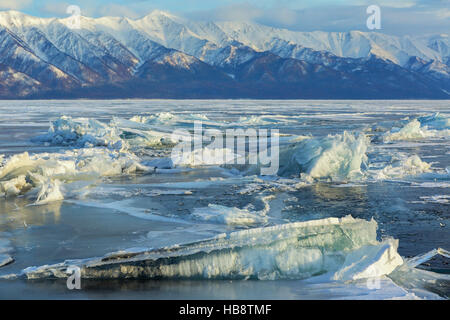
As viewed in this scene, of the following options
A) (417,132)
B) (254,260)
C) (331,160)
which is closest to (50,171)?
(331,160)

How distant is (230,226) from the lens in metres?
7.73

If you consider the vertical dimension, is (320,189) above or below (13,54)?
below

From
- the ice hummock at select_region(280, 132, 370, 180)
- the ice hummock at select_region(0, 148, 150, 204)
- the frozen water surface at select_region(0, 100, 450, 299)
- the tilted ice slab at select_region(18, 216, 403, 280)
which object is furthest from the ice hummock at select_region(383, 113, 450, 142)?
the tilted ice slab at select_region(18, 216, 403, 280)

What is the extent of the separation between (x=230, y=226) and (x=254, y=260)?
1940 mm

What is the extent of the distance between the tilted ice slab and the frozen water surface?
12mm

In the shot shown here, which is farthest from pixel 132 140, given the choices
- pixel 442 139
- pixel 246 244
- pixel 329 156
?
pixel 246 244

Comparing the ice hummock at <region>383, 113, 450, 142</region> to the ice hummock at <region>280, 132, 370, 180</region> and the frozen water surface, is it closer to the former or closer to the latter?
the frozen water surface

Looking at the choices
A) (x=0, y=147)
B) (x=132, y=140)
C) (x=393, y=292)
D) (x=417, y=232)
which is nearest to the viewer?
(x=393, y=292)

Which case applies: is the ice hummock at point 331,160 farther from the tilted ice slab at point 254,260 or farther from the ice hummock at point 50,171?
the tilted ice slab at point 254,260

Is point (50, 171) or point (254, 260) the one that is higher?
point (50, 171)

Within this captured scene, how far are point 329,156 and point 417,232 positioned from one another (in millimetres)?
5236

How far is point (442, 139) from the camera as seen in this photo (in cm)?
2339

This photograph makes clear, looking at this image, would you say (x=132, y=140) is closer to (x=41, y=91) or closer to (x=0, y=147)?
(x=0, y=147)

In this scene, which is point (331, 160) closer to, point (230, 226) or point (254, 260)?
point (230, 226)
